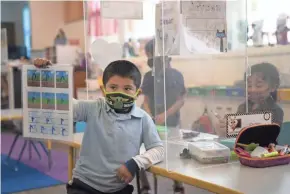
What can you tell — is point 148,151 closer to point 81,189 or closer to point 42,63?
point 81,189

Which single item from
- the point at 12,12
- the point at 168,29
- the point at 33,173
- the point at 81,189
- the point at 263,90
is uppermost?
the point at 12,12

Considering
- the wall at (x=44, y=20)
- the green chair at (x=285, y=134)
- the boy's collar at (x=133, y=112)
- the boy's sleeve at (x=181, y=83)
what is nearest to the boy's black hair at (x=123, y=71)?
the boy's collar at (x=133, y=112)

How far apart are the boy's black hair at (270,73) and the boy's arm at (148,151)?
30.0 inches

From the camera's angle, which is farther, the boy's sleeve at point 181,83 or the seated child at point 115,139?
the boy's sleeve at point 181,83

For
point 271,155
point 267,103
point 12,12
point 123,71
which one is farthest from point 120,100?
point 12,12

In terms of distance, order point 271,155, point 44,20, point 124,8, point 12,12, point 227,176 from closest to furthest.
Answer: point 227,176 < point 271,155 < point 124,8 < point 44,20 < point 12,12

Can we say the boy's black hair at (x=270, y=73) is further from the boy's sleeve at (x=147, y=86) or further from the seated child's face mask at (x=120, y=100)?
the seated child's face mask at (x=120, y=100)

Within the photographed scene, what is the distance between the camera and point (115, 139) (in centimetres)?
197

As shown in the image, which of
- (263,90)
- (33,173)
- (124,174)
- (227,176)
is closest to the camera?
(227,176)

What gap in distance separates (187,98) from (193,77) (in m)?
0.21

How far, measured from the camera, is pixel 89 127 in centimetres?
205

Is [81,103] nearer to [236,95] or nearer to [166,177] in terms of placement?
[166,177]

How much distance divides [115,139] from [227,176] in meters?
0.56

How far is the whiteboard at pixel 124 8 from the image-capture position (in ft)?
9.64
